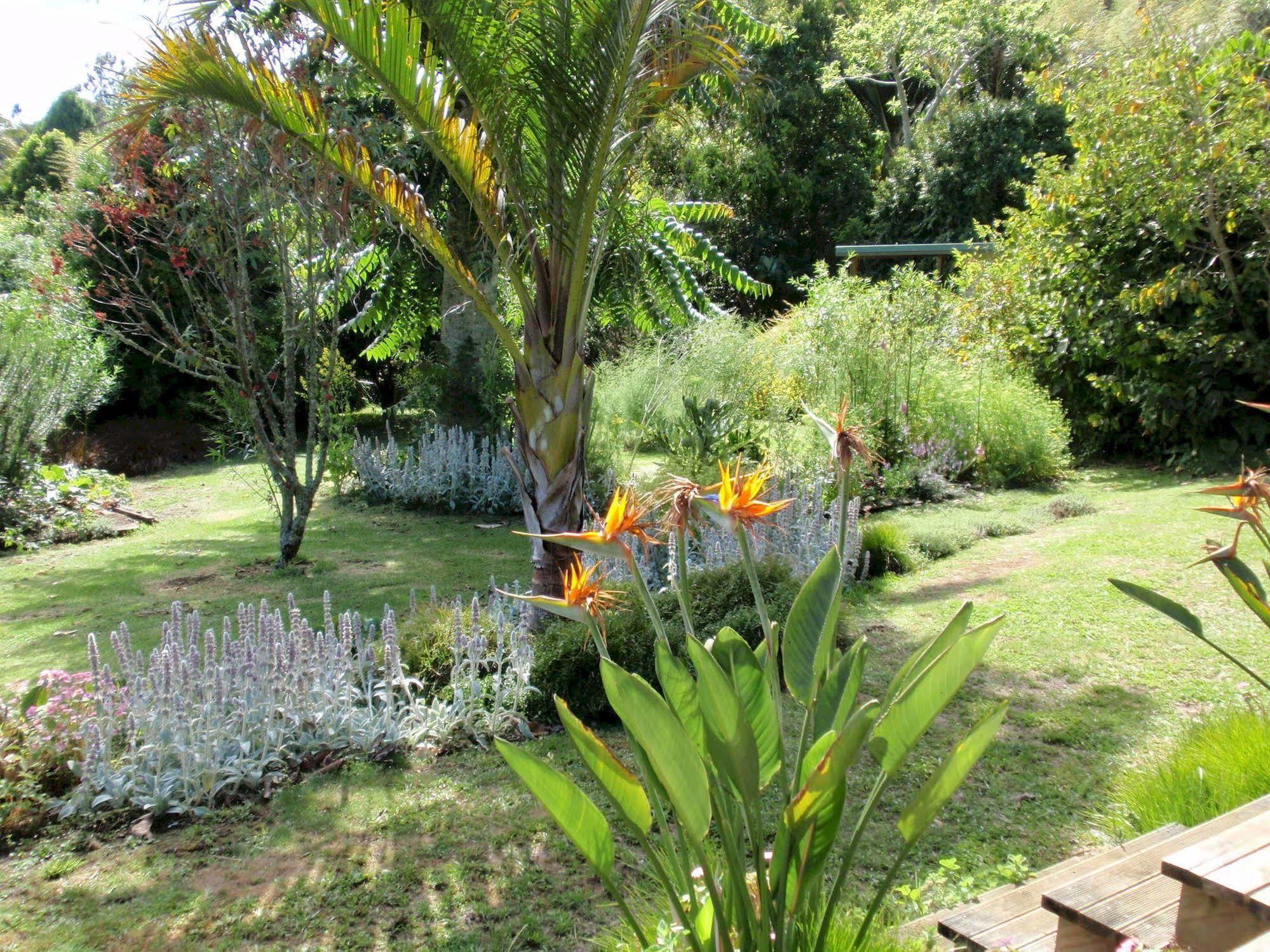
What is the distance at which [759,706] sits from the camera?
180 centimetres

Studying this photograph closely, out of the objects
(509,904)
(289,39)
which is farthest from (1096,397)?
(509,904)

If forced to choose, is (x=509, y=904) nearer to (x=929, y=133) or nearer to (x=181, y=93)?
(x=181, y=93)

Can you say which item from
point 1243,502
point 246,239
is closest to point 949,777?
point 1243,502

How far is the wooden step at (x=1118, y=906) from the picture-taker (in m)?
2.05

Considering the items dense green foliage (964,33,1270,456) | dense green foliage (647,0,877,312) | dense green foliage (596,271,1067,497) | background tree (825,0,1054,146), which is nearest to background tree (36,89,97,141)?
dense green foliage (647,0,877,312)

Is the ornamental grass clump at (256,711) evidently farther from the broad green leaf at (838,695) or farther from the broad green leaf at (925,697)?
the broad green leaf at (925,697)

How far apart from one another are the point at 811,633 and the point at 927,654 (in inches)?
12.6

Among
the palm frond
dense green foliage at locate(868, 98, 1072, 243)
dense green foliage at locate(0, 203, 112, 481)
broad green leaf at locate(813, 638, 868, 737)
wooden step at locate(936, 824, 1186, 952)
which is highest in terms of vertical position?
dense green foliage at locate(868, 98, 1072, 243)

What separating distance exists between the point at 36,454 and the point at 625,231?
266 inches

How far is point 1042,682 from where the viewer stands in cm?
492

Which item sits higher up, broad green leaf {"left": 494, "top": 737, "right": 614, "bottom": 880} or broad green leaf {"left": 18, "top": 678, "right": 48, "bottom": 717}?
broad green leaf {"left": 494, "top": 737, "right": 614, "bottom": 880}

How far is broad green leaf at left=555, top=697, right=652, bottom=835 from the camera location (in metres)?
1.69

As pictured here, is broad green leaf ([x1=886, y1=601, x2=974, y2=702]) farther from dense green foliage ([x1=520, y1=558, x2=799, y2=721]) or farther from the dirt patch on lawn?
the dirt patch on lawn

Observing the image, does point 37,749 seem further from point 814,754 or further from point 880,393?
point 880,393
